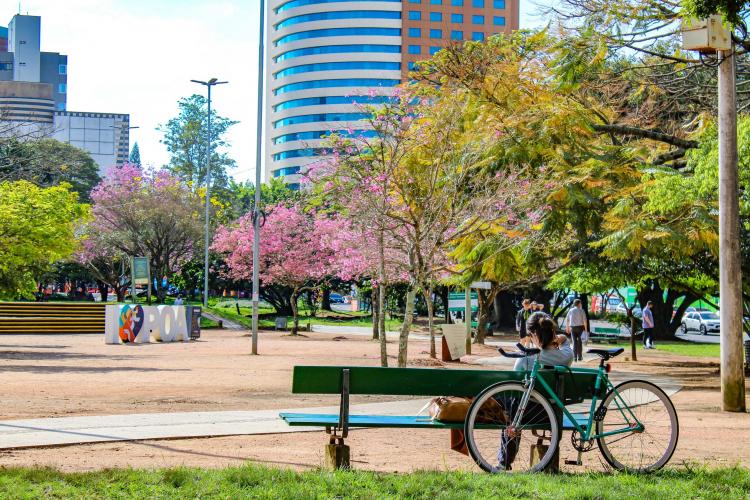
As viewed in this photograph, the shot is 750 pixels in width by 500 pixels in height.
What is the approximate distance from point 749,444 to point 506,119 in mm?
9631

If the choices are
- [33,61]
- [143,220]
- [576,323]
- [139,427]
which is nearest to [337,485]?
[139,427]

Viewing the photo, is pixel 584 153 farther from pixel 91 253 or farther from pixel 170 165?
pixel 170 165

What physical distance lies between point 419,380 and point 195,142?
89.0 meters

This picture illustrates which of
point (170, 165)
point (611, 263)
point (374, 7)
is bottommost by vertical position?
point (611, 263)

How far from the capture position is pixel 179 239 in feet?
188

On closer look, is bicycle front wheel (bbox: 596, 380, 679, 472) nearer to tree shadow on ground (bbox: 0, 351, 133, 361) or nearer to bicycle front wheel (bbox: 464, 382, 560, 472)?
bicycle front wheel (bbox: 464, 382, 560, 472)

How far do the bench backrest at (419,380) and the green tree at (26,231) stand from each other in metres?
18.6

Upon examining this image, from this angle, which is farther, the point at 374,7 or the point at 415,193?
the point at 374,7

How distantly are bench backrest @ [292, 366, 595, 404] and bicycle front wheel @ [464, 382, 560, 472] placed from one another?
10.1 inches

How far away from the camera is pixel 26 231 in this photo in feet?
80.6

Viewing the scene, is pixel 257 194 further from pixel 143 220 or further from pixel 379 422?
pixel 143 220

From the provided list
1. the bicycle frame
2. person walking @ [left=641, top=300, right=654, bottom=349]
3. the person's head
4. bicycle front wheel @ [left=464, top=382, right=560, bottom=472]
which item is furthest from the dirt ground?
person walking @ [left=641, top=300, right=654, bottom=349]

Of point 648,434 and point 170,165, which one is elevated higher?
point 170,165

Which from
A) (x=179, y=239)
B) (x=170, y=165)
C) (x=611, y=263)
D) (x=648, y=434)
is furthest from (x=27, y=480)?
(x=170, y=165)
